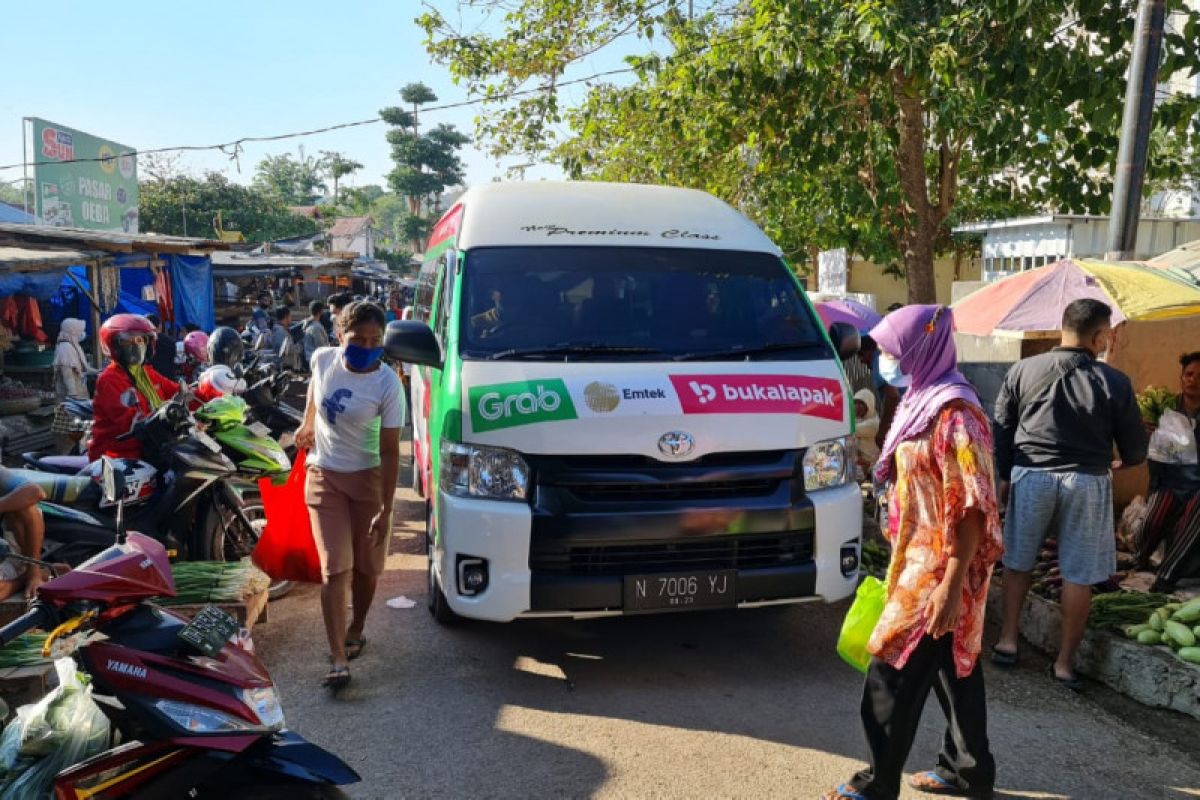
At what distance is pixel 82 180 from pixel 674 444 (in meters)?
19.5

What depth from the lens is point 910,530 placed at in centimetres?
305

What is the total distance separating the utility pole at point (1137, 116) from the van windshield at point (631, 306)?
3113mm

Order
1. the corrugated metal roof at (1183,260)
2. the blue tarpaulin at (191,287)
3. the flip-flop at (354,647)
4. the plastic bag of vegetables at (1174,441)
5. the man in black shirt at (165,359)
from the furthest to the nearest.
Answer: the blue tarpaulin at (191,287)
the man in black shirt at (165,359)
the corrugated metal roof at (1183,260)
the plastic bag of vegetables at (1174,441)
the flip-flop at (354,647)

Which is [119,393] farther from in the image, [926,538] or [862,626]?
[926,538]

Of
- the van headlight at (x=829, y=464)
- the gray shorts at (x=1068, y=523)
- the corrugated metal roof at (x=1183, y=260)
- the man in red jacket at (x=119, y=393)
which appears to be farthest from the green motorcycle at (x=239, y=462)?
the corrugated metal roof at (x=1183, y=260)

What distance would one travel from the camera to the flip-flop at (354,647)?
459cm

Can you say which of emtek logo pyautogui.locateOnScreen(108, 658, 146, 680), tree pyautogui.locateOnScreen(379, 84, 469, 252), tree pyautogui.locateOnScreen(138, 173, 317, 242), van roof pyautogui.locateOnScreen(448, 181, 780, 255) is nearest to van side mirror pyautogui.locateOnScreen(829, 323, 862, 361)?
van roof pyautogui.locateOnScreen(448, 181, 780, 255)

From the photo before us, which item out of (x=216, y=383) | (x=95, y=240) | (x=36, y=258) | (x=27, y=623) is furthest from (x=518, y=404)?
(x=95, y=240)

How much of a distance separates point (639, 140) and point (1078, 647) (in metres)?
9.57

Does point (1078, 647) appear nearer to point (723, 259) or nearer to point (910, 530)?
point (910, 530)

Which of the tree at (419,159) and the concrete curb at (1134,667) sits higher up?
the tree at (419,159)

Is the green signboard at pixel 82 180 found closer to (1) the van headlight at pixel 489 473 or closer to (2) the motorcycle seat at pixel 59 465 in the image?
(2) the motorcycle seat at pixel 59 465

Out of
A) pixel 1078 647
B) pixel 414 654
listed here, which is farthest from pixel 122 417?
pixel 1078 647

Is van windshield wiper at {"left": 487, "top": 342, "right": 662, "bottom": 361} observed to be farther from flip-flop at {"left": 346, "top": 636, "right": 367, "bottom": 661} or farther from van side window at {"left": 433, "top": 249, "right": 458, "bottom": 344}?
flip-flop at {"left": 346, "top": 636, "right": 367, "bottom": 661}
